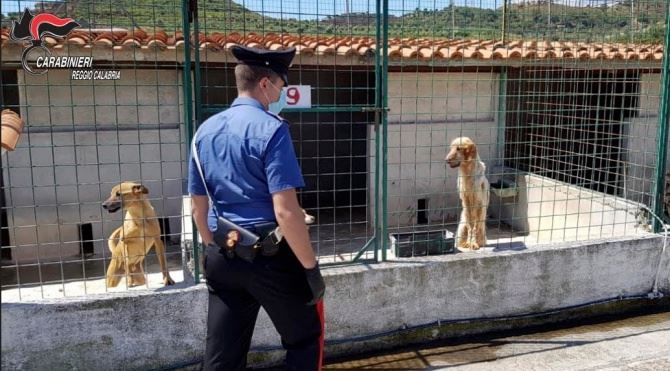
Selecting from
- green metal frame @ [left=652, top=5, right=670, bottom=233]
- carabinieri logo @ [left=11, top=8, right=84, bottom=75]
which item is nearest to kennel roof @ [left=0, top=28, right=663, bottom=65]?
green metal frame @ [left=652, top=5, right=670, bottom=233]

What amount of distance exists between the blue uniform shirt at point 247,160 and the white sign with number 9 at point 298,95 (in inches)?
75.0

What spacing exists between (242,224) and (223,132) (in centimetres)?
42

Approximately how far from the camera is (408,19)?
6.27 m

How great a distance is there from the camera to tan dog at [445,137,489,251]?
6180 millimetres

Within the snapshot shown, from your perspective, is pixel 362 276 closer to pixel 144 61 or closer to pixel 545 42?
pixel 144 61

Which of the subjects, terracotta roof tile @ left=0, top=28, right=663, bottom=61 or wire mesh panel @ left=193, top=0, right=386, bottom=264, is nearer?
wire mesh panel @ left=193, top=0, right=386, bottom=264

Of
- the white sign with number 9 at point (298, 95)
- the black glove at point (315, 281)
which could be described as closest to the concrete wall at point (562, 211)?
the white sign with number 9 at point (298, 95)

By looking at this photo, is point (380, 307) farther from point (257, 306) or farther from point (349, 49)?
point (349, 49)

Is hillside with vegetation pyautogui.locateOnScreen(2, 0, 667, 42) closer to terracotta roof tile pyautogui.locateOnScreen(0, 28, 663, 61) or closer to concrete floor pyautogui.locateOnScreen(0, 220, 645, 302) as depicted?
terracotta roof tile pyautogui.locateOnScreen(0, 28, 663, 61)

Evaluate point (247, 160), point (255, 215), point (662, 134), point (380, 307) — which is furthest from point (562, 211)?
point (247, 160)

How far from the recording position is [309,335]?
2.80 meters

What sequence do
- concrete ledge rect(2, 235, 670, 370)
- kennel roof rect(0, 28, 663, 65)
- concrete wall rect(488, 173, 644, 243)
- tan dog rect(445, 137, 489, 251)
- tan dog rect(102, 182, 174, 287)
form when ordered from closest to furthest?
concrete ledge rect(2, 235, 670, 370) < tan dog rect(102, 182, 174, 287) < concrete wall rect(488, 173, 644, 243) < tan dog rect(445, 137, 489, 251) < kennel roof rect(0, 28, 663, 65)

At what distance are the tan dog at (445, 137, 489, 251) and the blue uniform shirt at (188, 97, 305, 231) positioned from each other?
152 inches

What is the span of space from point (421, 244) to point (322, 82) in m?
5.63
